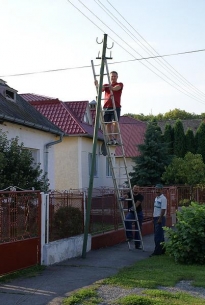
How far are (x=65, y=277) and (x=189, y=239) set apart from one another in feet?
10.4

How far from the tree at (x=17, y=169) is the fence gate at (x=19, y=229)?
58.3 inches

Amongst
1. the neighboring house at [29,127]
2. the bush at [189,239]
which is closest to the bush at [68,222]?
the bush at [189,239]

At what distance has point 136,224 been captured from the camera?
13.9 meters

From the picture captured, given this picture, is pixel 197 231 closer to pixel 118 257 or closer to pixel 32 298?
pixel 118 257

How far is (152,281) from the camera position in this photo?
30.0 ft

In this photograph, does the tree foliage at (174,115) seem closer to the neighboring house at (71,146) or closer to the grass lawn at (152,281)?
the neighboring house at (71,146)

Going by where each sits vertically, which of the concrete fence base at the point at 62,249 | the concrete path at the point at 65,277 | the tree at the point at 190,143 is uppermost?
→ the tree at the point at 190,143

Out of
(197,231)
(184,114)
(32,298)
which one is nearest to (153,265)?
(197,231)

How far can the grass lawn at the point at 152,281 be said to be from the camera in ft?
25.5

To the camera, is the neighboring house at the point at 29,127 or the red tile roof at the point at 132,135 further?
the red tile roof at the point at 132,135

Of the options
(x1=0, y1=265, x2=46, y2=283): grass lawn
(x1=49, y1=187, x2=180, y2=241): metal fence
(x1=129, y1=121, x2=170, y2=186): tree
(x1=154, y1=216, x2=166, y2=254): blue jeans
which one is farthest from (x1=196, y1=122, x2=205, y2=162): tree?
(x1=0, y1=265, x2=46, y2=283): grass lawn

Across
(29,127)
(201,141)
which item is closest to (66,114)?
(29,127)

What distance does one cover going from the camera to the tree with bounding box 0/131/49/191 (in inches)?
477

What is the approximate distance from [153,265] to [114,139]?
3375 millimetres
